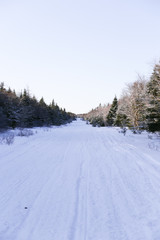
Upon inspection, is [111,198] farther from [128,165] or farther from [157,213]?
[128,165]

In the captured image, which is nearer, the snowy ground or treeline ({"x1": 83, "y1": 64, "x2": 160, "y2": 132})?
the snowy ground

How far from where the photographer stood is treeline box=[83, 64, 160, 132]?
33.4 feet

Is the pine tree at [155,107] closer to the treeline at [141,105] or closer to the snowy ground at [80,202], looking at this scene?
the treeline at [141,105]

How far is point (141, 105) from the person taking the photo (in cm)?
1931

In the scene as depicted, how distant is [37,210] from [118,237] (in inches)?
66.4

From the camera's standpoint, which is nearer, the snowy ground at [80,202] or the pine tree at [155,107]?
the snowy ground at [80,202]

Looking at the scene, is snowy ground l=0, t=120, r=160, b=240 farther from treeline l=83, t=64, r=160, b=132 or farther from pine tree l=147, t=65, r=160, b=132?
treeline l=83, t=64, r=160, b=132

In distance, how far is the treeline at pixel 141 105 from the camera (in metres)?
10.2

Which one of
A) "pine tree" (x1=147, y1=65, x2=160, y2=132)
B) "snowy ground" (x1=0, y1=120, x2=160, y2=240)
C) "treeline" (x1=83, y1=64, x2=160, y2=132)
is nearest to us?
"snowy ground" (x1=0, y1=120, x2=160, y2=240)

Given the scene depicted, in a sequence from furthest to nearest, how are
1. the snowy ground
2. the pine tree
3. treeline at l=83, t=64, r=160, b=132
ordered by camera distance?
1. treeline at l=83, t=64, r=160, b=132
2. the pine tree
3. the snowy ground

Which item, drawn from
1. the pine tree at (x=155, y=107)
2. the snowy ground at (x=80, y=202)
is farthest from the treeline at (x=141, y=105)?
the snowy ground at (x=80, y=202)

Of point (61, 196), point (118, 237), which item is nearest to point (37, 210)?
point (61, 196)

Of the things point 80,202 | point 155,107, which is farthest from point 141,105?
point 80,202

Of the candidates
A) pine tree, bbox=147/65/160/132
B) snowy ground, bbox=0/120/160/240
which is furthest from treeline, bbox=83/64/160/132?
snowy ground, bbox=0/120/160/240
